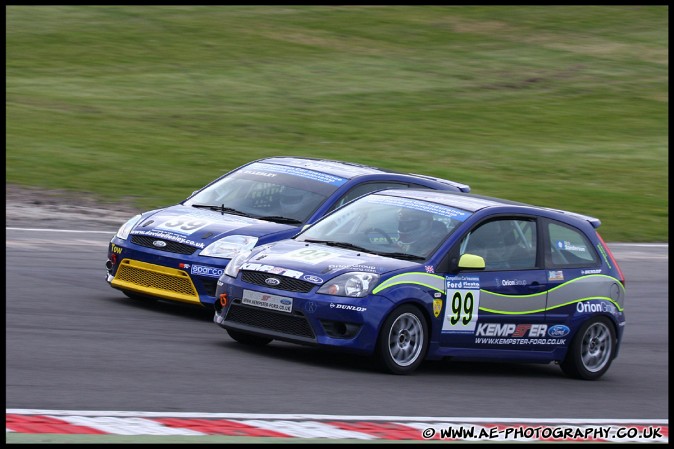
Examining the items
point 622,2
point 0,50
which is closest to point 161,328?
point 0,50

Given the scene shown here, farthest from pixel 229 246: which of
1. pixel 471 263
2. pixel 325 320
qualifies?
pixel 471 263

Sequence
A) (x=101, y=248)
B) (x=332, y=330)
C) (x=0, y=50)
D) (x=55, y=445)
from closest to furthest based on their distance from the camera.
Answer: (x=55, y=445)
(x=332, y=330)
(x=101, y=248)
(x=0, y=50)

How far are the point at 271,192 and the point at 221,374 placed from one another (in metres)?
3.79

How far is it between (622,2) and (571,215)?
39.9 meters

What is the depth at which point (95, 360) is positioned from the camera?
893cm

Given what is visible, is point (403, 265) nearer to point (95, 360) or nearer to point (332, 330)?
point (332, 330)

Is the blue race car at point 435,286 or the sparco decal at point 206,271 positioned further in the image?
the sparco decal at point 206,271

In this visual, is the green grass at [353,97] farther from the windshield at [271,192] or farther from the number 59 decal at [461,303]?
the number 59 decal at [461,303]

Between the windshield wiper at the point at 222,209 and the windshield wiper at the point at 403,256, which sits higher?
the windshield wiper at the point at 403,256

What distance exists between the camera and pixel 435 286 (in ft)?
31.3

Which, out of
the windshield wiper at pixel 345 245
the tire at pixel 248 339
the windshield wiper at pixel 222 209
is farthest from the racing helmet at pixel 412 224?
the windshield wiper at pixel 222 209

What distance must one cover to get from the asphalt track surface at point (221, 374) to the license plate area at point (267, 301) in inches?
16.0

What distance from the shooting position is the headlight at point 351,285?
9.22 metres

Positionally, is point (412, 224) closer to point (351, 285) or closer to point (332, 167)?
point (351, 285)
